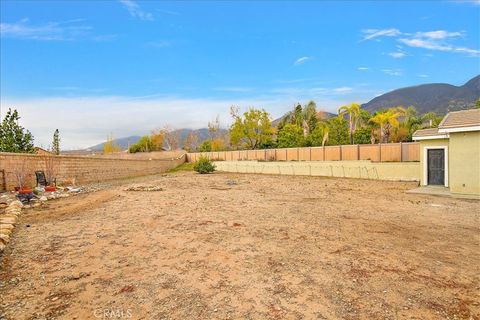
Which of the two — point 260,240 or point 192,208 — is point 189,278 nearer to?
point 260,240

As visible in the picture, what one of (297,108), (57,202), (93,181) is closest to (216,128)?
(297,108)

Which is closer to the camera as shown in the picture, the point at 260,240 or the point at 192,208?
the point at 260,240

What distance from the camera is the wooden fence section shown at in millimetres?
24766

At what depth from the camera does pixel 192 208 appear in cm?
1176

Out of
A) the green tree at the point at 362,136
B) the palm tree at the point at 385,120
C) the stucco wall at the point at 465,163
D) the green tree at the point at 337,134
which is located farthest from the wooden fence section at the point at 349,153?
the palm tree at the point at 385,120

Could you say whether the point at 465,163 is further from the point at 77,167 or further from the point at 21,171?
the point at 77,167

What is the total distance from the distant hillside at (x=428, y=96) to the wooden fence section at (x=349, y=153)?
395 feet

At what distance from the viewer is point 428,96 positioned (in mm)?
170750

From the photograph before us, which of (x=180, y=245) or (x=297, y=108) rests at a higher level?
(x=297, y=108)

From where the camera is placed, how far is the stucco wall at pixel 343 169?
894 inches

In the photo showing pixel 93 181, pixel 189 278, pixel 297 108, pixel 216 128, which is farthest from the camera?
pixel 216 128

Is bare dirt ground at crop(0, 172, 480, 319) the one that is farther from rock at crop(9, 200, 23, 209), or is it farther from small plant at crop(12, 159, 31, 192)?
small plant at crop(12, 159, 31, 192)

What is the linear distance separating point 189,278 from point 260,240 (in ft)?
8.47

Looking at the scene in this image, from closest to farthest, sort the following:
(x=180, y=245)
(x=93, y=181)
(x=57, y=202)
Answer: (x=180, y=245) → (x=57, y=202) → (x=93, y=181)
